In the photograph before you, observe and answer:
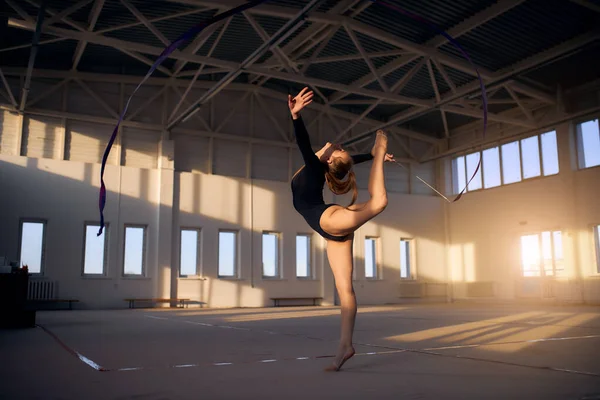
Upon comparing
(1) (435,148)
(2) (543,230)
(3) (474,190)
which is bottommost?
(2) (543,230)

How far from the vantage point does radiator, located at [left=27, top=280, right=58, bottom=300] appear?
541 inches

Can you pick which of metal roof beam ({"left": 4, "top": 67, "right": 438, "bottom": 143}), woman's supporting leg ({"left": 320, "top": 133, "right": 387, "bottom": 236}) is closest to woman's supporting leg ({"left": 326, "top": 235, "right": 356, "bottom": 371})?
woman's supporting leg ({"left": 320, "top": 133, "right": 387, "bottom": 236})

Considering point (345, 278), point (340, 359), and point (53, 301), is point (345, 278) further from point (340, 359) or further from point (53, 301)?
point (53, 301)

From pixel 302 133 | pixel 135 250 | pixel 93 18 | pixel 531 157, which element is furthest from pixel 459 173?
pixel 302 133

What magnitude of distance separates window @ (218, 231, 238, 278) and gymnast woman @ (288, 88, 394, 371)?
1365 centimetres

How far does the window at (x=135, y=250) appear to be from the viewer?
1536cm

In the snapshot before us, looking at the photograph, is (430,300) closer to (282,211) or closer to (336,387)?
(282,211)

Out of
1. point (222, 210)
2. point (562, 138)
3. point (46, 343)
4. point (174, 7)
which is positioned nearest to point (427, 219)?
point (562, 138)

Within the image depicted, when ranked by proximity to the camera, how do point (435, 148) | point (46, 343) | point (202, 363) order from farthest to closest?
point (435, 148) → point (46, 343) → point (202, 363)

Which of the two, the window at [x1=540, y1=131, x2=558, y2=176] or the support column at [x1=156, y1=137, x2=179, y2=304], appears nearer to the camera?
the support column at [x1=156, y1=137, x2=179, y2=304]

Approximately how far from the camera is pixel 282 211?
57.0 feet

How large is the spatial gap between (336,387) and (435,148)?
63.5 ft

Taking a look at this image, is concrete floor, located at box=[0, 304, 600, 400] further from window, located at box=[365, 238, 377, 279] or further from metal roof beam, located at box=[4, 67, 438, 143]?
A: window, located at box=[365, 238, 377, 279]

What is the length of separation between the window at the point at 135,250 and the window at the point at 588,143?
12860mm
